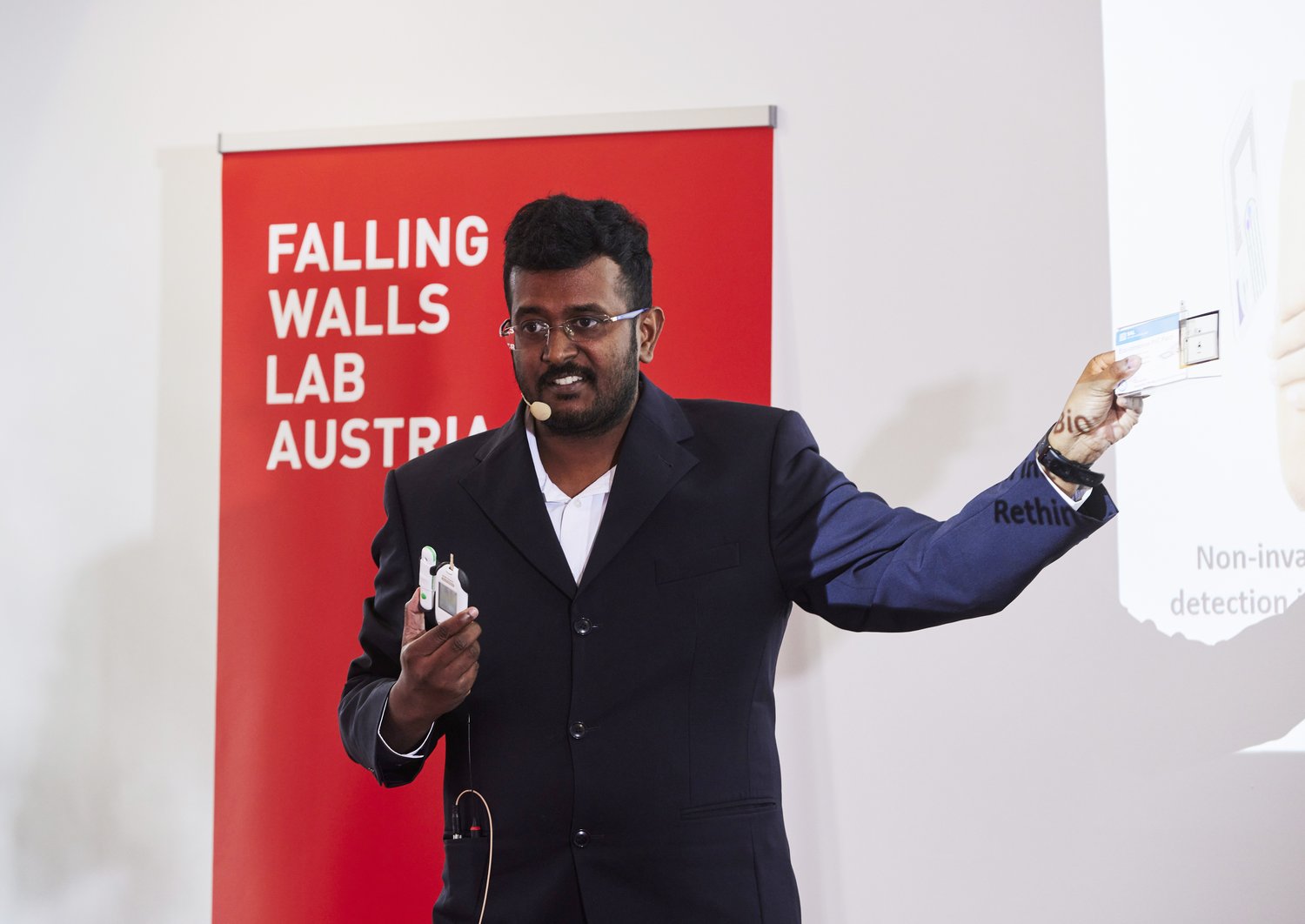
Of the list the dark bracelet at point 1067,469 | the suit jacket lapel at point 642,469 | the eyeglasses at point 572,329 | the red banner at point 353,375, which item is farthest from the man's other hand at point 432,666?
the red banner at point 353,375

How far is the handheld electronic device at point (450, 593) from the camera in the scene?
5.05 feet

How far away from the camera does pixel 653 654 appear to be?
174 cm

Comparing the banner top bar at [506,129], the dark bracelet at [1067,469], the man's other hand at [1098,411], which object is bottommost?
the dark bracelet at [1067,469]

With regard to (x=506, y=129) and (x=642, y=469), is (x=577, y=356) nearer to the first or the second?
(x=642, y=469)

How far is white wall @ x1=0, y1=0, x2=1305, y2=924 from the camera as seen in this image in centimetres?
273

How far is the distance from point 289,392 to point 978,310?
1777 millimetres

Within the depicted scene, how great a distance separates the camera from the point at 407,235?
3.09 m

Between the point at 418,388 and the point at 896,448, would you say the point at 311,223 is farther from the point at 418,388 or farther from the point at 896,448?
the point at 896,448

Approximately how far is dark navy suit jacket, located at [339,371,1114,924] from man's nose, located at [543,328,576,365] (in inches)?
6.1

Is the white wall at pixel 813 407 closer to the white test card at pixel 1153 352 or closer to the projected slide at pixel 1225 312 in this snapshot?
the projected slide at pixel 1225 312

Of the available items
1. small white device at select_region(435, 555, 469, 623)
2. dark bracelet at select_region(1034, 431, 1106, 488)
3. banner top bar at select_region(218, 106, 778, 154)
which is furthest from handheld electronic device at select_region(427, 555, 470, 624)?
banner top bar at select_region(218, 106, 778, 154)

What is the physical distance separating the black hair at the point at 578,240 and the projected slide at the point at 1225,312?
1.41 metres

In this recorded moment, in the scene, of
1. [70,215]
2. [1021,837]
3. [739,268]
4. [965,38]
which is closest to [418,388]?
[739,268]

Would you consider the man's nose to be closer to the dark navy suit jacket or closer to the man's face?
the man's face
